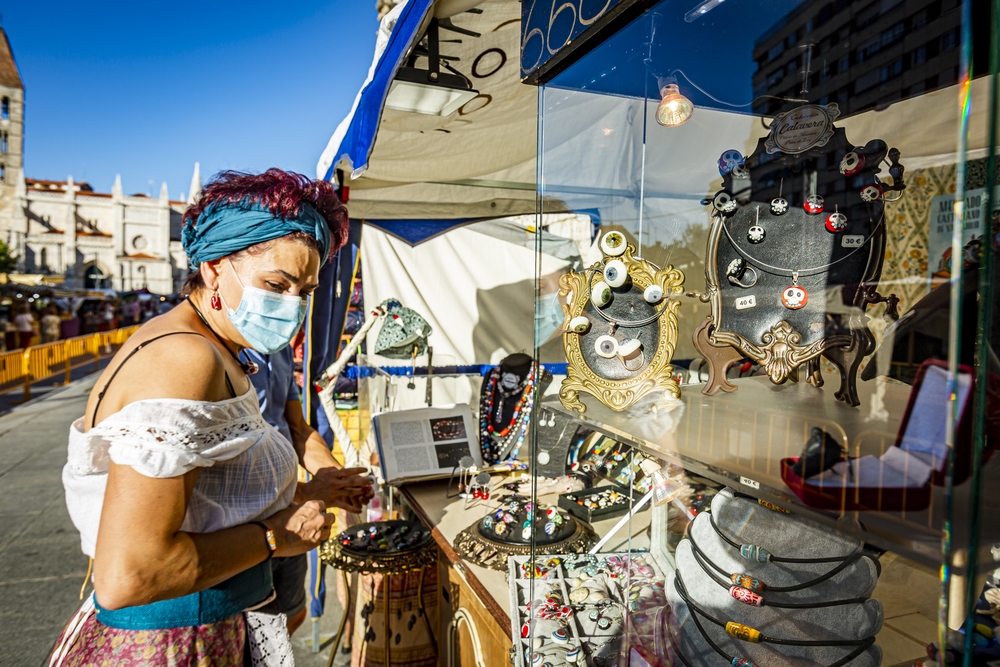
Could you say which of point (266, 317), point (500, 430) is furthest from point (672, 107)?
point (500, 430)

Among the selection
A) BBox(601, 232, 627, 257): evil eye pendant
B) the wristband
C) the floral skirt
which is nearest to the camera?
the floral skirt

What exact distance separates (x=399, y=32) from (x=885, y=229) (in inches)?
66.8

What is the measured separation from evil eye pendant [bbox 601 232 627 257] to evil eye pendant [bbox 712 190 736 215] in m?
0.24

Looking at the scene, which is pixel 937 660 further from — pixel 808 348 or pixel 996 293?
pixel 808 348

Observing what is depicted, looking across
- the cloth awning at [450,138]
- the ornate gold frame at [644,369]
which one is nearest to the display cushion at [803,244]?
the ornate gold frame at [644,369]

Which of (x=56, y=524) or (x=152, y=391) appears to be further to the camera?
(x=56, y=524)

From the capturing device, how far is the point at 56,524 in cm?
431

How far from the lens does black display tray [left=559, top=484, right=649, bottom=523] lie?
6.17ft

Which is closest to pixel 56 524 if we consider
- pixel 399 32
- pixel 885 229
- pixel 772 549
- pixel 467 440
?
pixel 467 440

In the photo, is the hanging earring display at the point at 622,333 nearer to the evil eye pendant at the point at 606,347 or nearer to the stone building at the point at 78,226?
the evil eye pendant at the point at 606,347

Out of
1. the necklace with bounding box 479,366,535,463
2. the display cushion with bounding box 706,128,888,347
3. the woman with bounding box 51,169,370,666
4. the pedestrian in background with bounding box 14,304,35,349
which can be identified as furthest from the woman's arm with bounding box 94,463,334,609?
the pedestrian in background with bounding box 14,304,35,349

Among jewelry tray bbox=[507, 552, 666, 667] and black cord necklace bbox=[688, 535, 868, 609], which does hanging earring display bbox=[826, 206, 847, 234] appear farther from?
jewelry tray bbox=[507, 552, 666, 667]

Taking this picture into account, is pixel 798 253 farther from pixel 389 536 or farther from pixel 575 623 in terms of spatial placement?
pixel 389 536

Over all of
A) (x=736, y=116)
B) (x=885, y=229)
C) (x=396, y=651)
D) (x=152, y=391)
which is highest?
(x=736, y=116)
